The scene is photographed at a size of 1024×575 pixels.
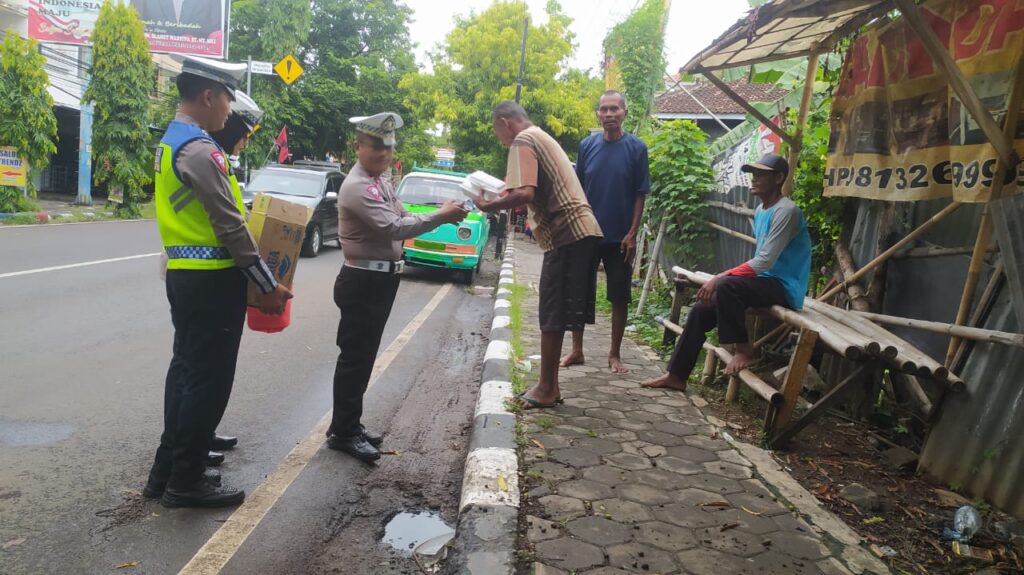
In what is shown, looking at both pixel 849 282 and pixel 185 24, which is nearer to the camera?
pixel 849 282

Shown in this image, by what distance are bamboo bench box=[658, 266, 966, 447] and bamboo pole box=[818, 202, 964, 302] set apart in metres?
0.29

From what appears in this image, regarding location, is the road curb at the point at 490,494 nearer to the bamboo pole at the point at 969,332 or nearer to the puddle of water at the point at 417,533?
the puddle of water at the point at 417,533

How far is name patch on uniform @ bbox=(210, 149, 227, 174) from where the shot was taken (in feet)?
9.23

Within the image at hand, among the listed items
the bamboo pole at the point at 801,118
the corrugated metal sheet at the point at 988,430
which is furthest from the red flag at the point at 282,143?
the corrugated metal sheet at the point at 988,430

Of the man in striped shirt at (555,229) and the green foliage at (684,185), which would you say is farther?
the green foliage at (684,185)

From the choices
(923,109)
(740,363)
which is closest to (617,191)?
(740,363)

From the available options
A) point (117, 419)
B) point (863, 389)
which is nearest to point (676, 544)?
point (863, 389)

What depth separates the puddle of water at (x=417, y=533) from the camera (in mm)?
2801

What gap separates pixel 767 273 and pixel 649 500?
1876mm

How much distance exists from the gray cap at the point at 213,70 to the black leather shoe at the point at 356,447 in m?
1.84

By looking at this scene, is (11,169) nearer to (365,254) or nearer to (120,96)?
(120,96)

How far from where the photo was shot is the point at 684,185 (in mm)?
7805

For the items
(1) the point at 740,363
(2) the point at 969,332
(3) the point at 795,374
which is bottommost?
(1) the point at 740,363

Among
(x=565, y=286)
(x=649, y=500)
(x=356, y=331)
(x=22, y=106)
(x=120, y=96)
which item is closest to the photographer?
(x=649, y=500)
